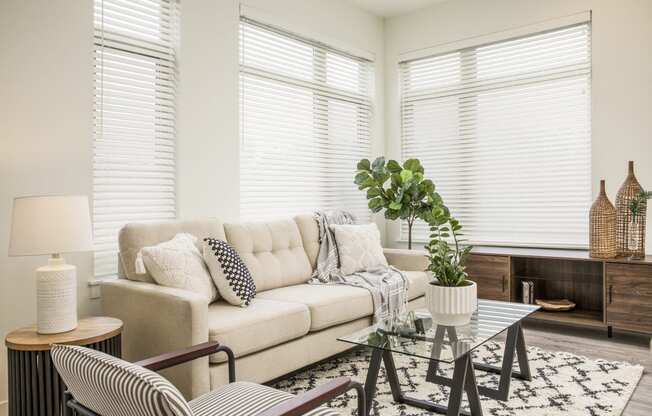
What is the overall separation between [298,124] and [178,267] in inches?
83.2

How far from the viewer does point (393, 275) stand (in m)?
3.71

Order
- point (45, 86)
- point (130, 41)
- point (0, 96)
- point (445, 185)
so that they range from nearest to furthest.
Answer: point (0, 96), point (45, 86), point (130, 41), point (445, 185)

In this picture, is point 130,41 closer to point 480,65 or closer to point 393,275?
point 393,275

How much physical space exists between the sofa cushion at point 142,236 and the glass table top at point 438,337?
1290mm

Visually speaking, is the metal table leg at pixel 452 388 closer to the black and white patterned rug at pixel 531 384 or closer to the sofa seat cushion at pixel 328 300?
the black and white patterned rug at pixel 531 384

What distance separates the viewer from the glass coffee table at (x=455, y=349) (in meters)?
2.10

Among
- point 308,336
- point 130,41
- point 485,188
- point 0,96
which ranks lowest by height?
point 308,336

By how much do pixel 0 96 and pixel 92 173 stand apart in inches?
24.1

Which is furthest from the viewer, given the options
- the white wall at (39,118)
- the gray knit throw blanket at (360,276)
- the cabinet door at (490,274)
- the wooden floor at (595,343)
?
the cabinet door at (490,274)

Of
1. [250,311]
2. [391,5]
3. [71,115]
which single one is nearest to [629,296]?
[250,311]

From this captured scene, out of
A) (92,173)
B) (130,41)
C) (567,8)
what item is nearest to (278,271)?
(92,173)

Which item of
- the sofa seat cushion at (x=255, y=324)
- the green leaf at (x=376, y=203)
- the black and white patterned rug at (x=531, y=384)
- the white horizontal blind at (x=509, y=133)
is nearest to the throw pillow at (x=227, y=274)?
the sofa seat cushion at (x=255, y=324)

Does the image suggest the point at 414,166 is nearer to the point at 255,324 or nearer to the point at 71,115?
the point at 255,324

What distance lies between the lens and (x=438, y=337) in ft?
7.47
